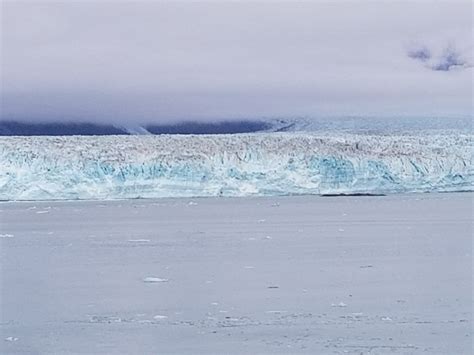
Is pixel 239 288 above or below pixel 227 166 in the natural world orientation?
below

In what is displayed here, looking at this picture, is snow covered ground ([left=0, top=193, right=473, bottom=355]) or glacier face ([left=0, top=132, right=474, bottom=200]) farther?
glacier face ([left=0, top=132, right=474, bottom=200])

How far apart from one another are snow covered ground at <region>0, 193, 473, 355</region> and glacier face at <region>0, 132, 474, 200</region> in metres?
3.87

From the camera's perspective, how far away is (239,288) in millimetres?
6418

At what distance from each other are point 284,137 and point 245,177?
6.40ft

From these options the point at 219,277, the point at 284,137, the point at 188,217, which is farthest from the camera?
the point at 284,137

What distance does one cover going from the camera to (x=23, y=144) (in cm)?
1792

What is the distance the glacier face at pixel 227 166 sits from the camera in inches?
680

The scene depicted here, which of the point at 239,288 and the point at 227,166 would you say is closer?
the point at 239,288

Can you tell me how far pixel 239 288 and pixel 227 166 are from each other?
1154cm

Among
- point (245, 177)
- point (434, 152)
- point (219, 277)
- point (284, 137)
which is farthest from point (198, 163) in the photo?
point (219, 277)

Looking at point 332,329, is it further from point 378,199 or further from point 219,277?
point 378,199

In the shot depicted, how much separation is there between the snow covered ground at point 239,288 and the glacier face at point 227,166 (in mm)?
3872

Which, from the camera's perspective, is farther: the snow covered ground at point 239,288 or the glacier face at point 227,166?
the glacier face at point 227,166

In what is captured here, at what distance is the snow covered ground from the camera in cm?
461
